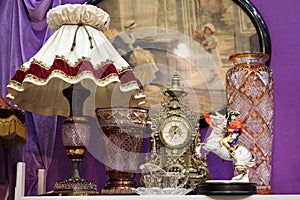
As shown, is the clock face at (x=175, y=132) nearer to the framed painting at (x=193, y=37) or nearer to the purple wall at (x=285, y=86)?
the framed painting at (x=193, y=37)

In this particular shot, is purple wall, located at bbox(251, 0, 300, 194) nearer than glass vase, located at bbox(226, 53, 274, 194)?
No

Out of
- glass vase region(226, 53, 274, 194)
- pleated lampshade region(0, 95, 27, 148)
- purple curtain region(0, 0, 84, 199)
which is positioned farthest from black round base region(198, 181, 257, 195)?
purple curtain region(0, 0, 84, 199)

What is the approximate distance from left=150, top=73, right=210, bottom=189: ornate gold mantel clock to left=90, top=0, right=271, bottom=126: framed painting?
0.73 ft

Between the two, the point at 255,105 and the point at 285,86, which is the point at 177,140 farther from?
the point at 285,86

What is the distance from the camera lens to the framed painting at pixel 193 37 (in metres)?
1.81

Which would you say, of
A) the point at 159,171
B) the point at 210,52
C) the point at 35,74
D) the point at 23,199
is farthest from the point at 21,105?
the point at 210,52

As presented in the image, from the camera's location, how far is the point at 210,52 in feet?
6.06

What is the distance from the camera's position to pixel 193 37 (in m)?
1.86

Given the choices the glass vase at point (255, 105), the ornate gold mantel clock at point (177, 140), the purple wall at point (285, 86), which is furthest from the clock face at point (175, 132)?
the purple wall at point (285, 86)

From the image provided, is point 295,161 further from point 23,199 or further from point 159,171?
point 23,199

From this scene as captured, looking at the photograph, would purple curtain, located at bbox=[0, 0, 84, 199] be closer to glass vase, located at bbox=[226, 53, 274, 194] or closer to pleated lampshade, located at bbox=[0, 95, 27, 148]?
pleated lampshade, located at bbox=[0, 95, 27, 148]

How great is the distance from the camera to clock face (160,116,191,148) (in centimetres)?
153

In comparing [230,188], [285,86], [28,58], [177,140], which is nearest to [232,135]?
[230,188]

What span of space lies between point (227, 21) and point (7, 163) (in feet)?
2.93
